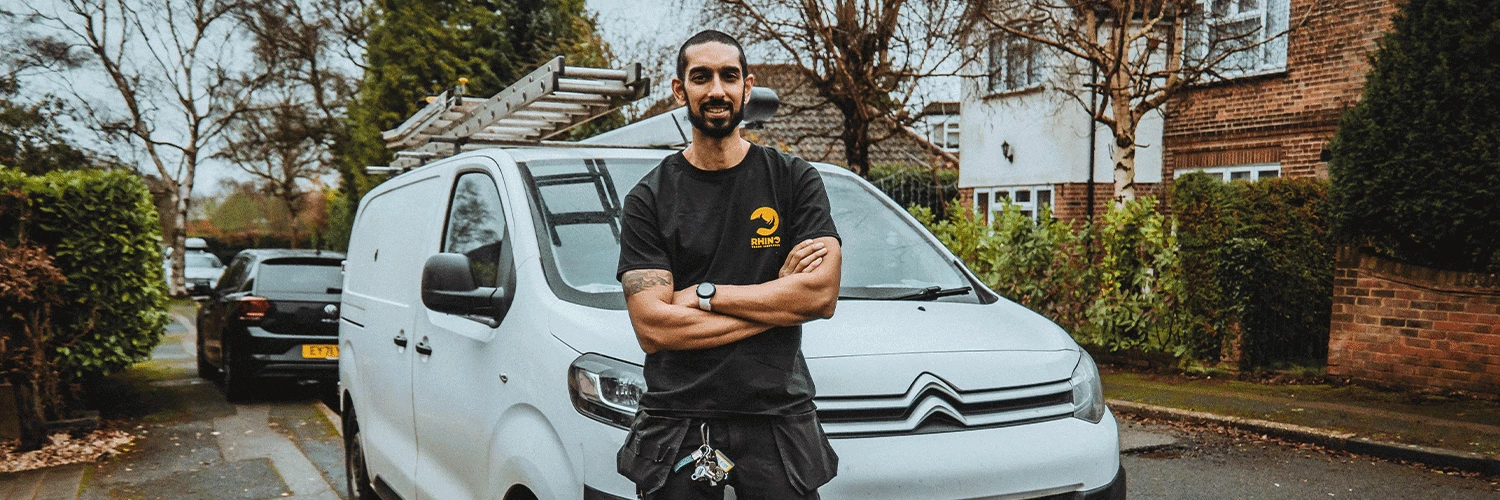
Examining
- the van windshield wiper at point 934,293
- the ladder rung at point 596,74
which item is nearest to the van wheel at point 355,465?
the ladder rung at point 596,74

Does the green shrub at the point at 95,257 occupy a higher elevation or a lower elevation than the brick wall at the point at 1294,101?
lower

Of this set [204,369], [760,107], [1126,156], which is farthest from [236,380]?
[1126,156]

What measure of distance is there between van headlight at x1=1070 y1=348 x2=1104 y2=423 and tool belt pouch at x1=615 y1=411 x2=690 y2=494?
1.51 metres

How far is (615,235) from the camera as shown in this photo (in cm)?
384

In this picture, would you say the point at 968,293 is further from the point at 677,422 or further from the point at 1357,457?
the point at 1357,457

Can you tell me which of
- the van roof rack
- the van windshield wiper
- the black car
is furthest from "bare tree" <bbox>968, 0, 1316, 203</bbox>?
the van windshield wiper

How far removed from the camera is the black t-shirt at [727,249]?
8.31 feet

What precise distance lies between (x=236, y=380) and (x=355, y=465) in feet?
17.5

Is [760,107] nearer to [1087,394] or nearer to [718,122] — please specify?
[1087,394]

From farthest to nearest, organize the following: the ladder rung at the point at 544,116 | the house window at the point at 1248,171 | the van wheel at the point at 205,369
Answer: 1. the house window at the point at 1248,171
2. the van wheel at the point at 205,369
3. the ladder rung at the point at 544,116

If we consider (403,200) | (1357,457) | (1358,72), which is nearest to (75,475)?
(403,200)

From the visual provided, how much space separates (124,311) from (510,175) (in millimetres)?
6047

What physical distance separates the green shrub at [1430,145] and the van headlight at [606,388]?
7.86m

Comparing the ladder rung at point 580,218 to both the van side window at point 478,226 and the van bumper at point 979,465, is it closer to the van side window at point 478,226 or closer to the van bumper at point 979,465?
the van side window at point 478,226
